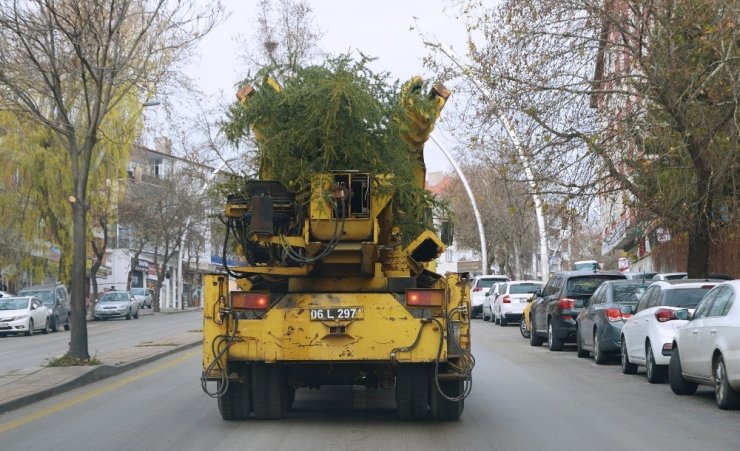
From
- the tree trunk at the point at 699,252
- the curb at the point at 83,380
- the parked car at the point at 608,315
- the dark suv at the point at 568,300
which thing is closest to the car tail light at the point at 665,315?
the parked car at the point at 608,315

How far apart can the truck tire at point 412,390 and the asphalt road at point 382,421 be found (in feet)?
0.48

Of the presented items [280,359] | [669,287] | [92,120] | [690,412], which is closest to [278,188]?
[280,359]

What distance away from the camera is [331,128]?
10.5 m

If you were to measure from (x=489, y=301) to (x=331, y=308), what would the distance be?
105ft

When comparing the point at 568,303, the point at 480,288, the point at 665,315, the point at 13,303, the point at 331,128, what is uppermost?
the point at 331,128

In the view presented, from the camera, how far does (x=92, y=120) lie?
18922mm

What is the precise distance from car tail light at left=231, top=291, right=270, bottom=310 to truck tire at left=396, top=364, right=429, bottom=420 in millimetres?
1509

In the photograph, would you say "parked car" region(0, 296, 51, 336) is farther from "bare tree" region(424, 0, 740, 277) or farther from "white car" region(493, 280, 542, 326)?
"bare tree" region(424, 0, 740, 277)

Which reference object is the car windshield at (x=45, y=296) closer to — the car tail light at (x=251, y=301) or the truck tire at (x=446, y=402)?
the car tail light at (x=251, y=301)

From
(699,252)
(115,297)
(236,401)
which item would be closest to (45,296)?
(115,297)

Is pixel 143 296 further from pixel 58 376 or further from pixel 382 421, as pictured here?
pixel 382 421

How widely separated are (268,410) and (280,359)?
37.7 inches

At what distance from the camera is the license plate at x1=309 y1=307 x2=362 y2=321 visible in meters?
10.3

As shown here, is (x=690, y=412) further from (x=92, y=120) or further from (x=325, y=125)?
(x=92, y=120)
